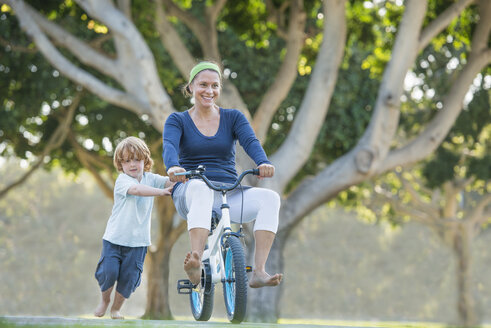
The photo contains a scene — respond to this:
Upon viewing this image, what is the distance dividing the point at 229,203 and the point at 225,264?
409mm

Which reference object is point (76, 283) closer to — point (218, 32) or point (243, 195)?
point (218, 32)

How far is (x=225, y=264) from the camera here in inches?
209

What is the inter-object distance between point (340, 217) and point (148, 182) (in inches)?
1791

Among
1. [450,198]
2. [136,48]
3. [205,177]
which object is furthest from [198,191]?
[450,198]

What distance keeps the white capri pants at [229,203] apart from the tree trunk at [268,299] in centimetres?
730

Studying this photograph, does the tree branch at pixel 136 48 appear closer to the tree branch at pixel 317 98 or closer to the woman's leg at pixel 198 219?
the tree branch at pixel 317 98

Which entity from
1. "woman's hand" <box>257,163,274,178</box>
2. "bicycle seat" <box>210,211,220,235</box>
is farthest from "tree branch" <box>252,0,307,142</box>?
"woman's hand" <box>257,163,274,178</box>

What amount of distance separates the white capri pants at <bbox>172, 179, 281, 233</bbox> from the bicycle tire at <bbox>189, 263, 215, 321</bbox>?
44 centimetres

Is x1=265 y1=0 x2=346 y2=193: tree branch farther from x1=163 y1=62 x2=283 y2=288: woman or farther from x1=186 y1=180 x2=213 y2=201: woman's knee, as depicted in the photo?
x1=186 y1=180 x2=213 y2=201: woman's knee

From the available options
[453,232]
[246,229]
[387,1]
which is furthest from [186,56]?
[453,232]

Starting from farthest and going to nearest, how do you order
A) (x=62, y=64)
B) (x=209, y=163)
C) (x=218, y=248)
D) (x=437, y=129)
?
(x=437, y=129)
(x=62, y=64)
(x=209, y=163)
(x=218, y=248)

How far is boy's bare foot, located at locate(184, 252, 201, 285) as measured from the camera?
203 inches

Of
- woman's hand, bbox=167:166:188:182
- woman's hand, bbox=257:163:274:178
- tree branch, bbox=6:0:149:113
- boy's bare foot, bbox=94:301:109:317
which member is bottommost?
boy's bare foot, bbox=94:301:109:317

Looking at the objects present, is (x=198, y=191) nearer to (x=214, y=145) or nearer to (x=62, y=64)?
(x=214, y=145)
